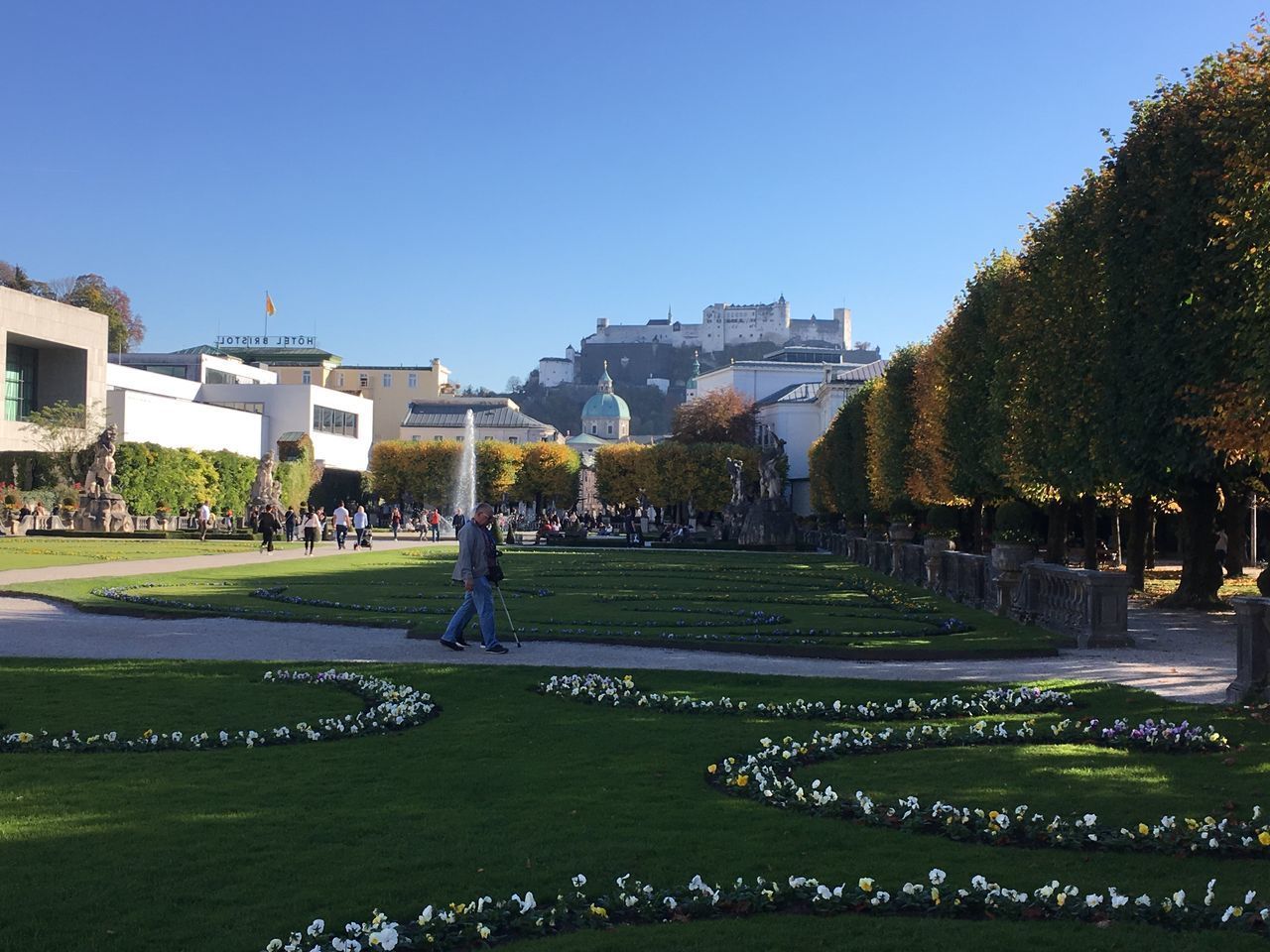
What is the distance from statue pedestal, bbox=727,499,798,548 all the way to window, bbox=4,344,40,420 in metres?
39.8

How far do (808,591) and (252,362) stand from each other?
348ft

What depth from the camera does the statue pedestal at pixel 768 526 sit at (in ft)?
192

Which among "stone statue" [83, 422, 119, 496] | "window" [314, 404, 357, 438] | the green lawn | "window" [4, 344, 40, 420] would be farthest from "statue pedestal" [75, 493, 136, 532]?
the green lawn

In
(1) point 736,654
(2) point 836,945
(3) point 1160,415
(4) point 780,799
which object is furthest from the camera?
(3) point 1160,415

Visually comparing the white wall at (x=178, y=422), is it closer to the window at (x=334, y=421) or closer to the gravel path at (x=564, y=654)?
the window at (x=334, y=421)

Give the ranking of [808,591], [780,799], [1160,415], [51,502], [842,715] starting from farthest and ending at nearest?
[51,502]
[808,591]
[1160,415]
[842,715]
[780,799]

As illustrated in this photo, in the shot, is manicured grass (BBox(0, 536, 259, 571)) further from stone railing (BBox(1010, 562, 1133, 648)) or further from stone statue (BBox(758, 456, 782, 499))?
stone statue (BBox(758, 456, 782, 499))

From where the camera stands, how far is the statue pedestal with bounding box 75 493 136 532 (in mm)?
56906

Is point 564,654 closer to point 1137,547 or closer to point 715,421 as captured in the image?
point 1137,547

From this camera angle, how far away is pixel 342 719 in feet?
34.9

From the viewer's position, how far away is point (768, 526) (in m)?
58.7

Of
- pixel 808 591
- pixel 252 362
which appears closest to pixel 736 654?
pixel 808 591

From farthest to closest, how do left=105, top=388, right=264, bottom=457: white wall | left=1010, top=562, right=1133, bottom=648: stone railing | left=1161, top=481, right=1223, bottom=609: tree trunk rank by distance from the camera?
left=105, top=388, right=264, bottom=457: white wall, left=1161, top=481, right=1223, bottom=609: tree trunk, left=1010, top=562, right=1133, bottom=648: stone railing

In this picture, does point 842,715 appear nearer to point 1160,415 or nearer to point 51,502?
point 1160,415
